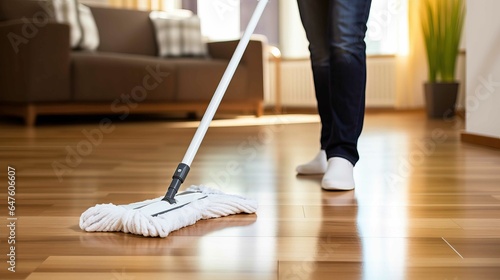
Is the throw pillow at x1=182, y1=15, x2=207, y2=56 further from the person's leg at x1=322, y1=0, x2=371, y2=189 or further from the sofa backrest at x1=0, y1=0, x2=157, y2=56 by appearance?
the person's leg at x1=322, y1=0, x2=371, y2=189

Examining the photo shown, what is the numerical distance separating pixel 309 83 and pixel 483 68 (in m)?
3.13

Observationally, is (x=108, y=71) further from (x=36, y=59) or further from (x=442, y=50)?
(x=442, y=50)

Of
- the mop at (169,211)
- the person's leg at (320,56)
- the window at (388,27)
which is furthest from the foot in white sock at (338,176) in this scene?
the window at (388,27)

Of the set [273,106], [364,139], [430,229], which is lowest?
[273,106]

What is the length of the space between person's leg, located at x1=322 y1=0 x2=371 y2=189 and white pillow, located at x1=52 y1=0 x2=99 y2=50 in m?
3.02

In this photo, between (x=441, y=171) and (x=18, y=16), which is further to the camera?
(x=18, y=16)

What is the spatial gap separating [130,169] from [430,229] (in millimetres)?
1083

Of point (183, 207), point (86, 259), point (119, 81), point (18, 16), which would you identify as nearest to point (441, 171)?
point (183, 207)

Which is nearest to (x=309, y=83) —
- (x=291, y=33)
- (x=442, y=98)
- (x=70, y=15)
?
(x=291, y=33)

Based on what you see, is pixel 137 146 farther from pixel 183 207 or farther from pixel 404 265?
pixel 404 265

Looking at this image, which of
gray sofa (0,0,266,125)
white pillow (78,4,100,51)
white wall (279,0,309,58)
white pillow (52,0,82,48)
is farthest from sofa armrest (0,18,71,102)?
white wall (279,0,309,58)

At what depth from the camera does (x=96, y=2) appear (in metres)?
5.62

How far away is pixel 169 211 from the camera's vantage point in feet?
A: 3.76

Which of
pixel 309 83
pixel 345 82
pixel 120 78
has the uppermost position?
pixel 345 82
